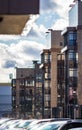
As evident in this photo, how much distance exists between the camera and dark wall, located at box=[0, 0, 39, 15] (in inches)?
277

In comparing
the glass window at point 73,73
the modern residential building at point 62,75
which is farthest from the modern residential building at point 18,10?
the glass window at point 73,73

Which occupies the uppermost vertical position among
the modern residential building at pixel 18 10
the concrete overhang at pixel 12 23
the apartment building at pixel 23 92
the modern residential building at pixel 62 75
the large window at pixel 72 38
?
the large window at pixel 72 38

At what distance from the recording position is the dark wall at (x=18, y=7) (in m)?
7.02

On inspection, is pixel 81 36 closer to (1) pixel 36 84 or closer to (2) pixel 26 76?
(1) pixel 36 84

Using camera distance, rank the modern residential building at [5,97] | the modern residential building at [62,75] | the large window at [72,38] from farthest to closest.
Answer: the modern residential building at [5,97] → the large window at [72,38] → the modern residential building at [62,75]

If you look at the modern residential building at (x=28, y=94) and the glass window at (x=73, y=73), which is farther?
the modern residential building at (x=28, y=94)

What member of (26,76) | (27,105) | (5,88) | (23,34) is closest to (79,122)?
(23,34)

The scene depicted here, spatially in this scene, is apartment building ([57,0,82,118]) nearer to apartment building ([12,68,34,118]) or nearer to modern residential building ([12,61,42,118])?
modern residential building ([12,61,42,118])

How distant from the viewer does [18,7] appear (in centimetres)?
705

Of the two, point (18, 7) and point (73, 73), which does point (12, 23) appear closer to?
point (18, 7)

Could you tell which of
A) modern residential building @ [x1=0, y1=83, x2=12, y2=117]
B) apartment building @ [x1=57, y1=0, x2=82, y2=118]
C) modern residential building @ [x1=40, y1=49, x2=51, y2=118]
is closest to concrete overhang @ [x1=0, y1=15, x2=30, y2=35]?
apartment building @ [x1=57, y1=0, x2=82, y2=118]

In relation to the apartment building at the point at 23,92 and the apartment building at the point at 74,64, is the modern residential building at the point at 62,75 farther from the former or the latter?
the apartment building at the point at 23,92

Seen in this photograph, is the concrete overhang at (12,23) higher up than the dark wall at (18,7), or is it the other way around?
the dark wall at (18,7)

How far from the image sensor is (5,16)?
7074 mm
